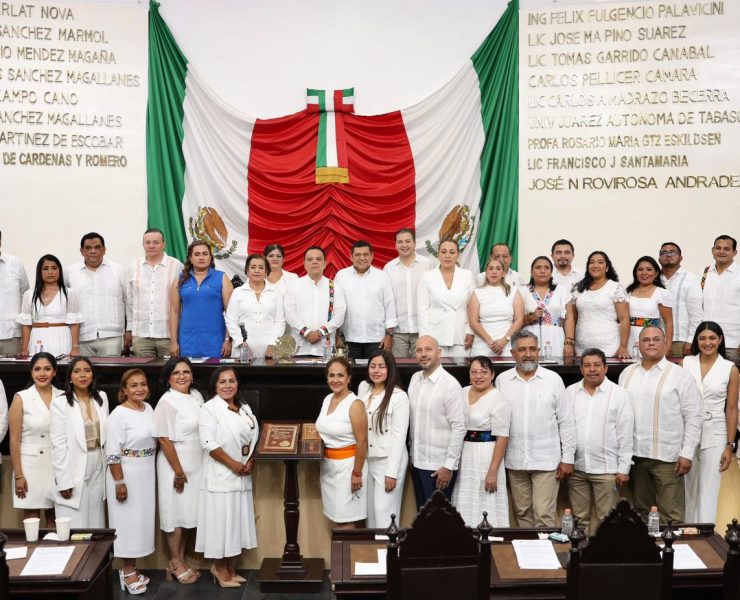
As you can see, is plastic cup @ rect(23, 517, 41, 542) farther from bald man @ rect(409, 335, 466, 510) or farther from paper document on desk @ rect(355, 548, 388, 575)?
bald man @ rect(409, 335, 466, 510)

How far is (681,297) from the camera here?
6.68m

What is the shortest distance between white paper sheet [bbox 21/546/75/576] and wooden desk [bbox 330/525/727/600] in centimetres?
126

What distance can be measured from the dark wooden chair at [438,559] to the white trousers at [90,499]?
2.69 metres

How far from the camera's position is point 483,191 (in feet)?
27.3

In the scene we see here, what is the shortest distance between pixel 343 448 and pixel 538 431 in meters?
1.23

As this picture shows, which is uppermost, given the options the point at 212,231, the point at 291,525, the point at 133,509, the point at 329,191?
the point at 329,191

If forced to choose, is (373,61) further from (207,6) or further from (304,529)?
(304,529)

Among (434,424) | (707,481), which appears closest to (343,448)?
(434,424)

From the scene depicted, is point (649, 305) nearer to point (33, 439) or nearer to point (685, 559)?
point (685, 559)

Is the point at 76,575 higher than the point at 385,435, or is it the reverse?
the point at 385,435

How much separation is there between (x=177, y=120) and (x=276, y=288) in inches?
111

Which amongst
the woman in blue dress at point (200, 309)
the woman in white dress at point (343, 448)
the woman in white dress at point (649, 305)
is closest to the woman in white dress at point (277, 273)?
the woman in blue dress at point (200, 309)

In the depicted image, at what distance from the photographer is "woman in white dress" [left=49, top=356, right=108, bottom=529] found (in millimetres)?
4895

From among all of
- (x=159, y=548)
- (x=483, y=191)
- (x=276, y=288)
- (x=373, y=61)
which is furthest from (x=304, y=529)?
(x=373, y=61)
